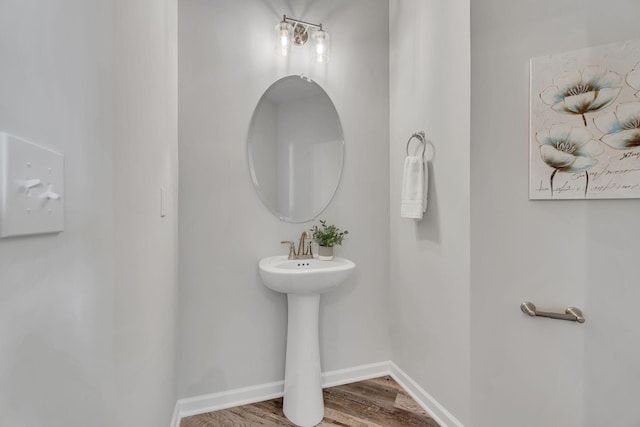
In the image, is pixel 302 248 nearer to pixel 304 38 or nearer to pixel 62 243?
pixel 304 38

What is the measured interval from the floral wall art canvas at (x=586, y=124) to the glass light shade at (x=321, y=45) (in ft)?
3.94

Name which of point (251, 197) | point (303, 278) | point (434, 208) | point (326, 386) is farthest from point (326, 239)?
point (326, 386)

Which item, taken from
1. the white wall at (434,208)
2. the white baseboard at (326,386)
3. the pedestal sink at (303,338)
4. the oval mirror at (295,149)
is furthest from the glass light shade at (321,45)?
the white baseboard at (326,386)

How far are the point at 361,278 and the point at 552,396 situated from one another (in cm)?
116

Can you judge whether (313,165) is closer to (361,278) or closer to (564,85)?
(361,278)

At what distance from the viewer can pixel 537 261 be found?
1.24 metres

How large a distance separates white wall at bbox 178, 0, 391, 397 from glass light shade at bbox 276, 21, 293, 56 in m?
0.05

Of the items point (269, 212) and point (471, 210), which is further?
point (269, 212)

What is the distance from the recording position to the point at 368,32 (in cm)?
215

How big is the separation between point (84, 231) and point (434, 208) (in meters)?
1.61

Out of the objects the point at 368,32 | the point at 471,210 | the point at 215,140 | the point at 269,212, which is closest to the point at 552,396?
the point at 471,210

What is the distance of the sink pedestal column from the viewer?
170 centimetres

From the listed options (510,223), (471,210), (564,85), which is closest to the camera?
(564,85)

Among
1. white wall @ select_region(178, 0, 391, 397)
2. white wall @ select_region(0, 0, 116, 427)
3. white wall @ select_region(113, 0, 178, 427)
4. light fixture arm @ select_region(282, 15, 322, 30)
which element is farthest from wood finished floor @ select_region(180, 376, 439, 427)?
light fixture arm @ select_region(282, 15, 322, 30)
